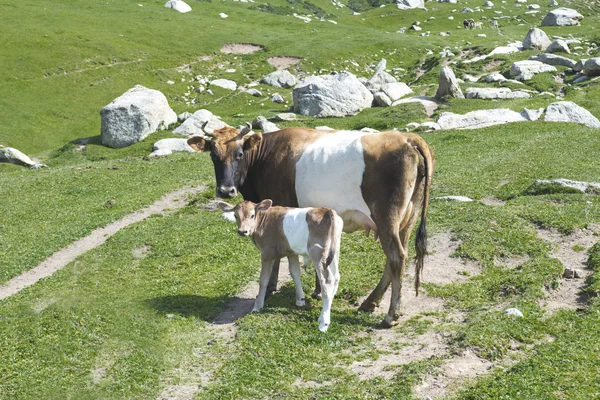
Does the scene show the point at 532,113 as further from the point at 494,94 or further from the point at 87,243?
the point at 87,243

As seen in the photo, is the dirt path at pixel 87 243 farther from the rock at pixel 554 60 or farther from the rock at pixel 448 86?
the rock at pixel 554 60

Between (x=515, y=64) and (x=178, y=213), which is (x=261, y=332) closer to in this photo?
(x=178, y=213)

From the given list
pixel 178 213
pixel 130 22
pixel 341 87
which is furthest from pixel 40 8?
pixel 178 213

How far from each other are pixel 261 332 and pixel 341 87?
38234 mm

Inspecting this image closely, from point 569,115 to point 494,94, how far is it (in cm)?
946

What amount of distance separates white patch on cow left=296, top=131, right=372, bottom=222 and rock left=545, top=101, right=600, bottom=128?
29.4 meters

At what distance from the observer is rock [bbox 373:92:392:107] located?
Answer: 5084 centimetres

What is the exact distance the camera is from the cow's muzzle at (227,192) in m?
15.0

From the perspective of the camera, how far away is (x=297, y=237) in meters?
13.5

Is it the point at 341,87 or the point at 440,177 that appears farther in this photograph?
the point at 341,87

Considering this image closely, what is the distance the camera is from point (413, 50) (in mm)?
80875

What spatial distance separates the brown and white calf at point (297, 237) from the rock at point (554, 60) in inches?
2013

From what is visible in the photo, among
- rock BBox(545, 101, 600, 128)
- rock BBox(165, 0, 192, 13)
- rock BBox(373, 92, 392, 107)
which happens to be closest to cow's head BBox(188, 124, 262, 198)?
rock BBox(545, 101, 600, 128)

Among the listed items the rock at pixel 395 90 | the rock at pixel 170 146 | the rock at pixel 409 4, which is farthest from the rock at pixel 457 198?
the rock at pixel 409 4
